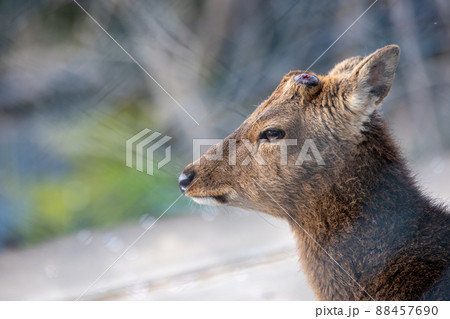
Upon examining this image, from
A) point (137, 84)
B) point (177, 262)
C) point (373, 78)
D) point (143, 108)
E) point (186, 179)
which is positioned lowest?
point (177, 262)

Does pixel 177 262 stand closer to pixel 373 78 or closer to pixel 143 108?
pixel 143 108

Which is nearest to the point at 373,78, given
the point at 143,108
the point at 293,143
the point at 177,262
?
the point at 293,143

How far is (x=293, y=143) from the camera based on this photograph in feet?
5.78

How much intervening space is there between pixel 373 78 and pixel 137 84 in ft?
6.92

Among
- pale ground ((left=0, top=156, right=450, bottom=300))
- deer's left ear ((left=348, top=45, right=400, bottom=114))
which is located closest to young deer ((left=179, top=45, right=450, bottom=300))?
deer's left ear ((left=348, top=45, right=400, bottom=114))

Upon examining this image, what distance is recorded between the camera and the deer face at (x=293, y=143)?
5.51ft

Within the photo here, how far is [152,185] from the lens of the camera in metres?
3.33

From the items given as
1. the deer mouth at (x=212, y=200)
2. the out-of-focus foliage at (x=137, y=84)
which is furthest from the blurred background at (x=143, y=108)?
the deer mouth at (x=212, y=200)

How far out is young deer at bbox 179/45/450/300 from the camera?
Result: 1.59 metres

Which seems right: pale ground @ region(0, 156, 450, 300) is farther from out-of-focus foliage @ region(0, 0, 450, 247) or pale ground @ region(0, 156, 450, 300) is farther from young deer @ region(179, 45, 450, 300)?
young deer @ region(179, 45, 450, 300)

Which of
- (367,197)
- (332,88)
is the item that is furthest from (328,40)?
(367,197)

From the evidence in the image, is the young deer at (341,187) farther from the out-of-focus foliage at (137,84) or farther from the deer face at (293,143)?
the out-of-focus foliage at (137,84)
